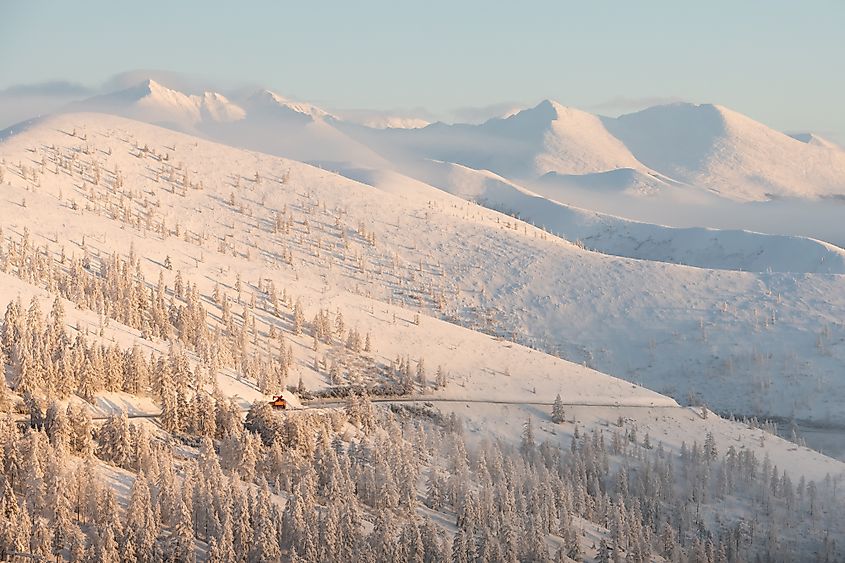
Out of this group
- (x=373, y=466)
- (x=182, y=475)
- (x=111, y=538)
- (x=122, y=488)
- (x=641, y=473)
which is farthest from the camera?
(x=641, y=473)

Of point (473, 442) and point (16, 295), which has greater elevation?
point (16, 295)

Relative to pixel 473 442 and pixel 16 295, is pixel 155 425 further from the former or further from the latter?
pixel 473 442

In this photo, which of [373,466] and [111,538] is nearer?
[111,538]

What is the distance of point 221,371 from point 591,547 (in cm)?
6578

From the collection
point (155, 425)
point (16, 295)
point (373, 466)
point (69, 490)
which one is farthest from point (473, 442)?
point (69, 490)

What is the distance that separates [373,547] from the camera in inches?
5138

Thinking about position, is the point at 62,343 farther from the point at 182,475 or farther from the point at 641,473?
the point at 641,473

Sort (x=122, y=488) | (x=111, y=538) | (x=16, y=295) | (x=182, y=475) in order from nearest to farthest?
(x=111, y=538) < (x=122, y=488) < (x=182, y=475) < (x=16, y=295)

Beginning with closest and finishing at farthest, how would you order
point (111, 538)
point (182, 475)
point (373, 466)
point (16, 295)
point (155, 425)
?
point (111, 538) → point (182, 475) → point (155, 425) → point (373, 466) → point (16, 295)

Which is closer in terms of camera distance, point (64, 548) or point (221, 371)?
point (64, 548)

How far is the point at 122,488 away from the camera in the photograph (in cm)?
12531

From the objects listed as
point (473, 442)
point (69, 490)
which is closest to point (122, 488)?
point (69, 490)

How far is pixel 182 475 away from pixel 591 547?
5733 cm

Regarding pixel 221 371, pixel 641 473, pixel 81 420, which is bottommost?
pixel 641 473
